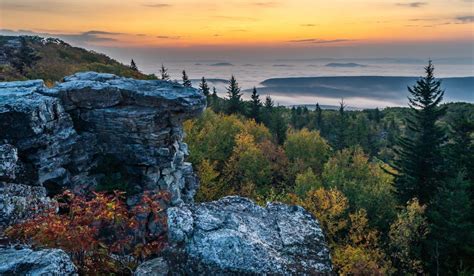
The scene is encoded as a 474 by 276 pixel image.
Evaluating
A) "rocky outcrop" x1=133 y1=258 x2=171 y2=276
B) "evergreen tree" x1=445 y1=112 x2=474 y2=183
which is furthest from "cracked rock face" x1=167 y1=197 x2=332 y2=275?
"evergreen tree" x1=445 y1=112 x2=474 y2=183

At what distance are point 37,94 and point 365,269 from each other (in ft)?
82.6

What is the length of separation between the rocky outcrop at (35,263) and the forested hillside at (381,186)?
23.6 metres

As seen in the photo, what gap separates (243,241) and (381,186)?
119 ft

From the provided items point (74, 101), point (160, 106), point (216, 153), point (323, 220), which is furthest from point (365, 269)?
point (216, 153)

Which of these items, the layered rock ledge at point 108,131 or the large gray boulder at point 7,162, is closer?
the large gray boulder at point 7,162

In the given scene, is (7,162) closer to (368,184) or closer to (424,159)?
(424,159)

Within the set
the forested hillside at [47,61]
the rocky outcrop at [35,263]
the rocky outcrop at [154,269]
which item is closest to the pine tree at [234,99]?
the forested hillside at [47,61]

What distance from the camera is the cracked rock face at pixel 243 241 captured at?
858 cm

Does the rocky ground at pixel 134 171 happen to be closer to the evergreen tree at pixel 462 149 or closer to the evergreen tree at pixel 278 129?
the evergreen tree at pixel 462 149

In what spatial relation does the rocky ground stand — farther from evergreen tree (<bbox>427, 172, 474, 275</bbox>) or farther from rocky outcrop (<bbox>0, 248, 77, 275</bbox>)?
evergreen tree (<bbox>427, 172, 474, 275</bbox>)

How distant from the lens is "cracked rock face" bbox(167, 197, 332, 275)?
8578 mm

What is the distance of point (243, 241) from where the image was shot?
899 cm

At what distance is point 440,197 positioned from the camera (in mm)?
32031

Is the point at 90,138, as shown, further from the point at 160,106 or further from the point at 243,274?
the point at 243,274
